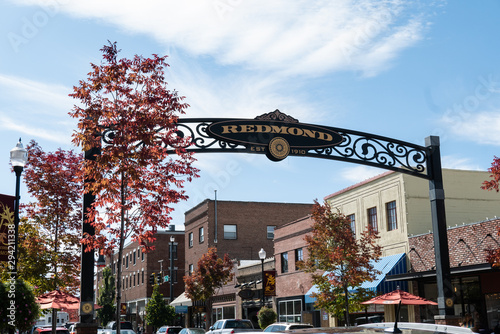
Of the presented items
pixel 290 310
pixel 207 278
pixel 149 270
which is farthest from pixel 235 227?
pixel 149 270

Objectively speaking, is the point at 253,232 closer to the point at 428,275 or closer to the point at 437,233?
the point at 428,275

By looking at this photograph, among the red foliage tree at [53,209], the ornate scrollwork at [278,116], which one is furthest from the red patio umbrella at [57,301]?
the ornate scrollwork at [278,116]

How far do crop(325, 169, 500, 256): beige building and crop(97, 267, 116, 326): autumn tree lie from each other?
5239cm

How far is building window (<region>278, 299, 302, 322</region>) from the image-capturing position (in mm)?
36781

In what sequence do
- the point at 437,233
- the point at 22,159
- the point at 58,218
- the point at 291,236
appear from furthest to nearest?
1. the point at 291,236
2. the point at 58,218
3. the point at 437,233
4. the point at 22,159

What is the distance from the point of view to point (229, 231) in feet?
181

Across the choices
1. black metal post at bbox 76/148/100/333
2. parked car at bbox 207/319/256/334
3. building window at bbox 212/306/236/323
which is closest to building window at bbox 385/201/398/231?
parked car at bbox 207/319/256/334

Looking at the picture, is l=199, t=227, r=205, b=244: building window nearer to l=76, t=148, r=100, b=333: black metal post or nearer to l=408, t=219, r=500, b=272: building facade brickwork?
l=408, t=219, r=500, b=272: building facade brickwork

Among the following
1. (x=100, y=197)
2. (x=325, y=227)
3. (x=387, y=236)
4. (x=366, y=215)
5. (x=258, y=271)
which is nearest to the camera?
(x=100, y=197)

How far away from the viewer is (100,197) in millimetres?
12375

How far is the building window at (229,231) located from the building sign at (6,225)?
40783 millimetres

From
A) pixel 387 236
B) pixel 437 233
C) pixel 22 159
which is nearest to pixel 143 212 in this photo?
pixel 22 159

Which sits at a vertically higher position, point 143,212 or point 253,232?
point 253,232

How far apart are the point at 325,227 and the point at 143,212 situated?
14420 millimetres
